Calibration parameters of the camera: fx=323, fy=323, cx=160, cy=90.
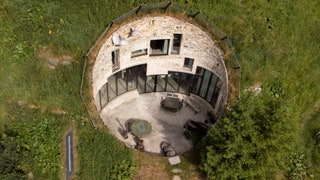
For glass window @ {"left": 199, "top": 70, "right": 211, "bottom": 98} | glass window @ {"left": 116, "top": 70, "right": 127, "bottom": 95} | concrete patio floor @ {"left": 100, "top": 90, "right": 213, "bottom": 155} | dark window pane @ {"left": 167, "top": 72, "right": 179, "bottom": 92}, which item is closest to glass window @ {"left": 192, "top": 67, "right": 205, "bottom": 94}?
glass window @ {"left": 199, "top": 70, "right": 211, "bottom": 98}

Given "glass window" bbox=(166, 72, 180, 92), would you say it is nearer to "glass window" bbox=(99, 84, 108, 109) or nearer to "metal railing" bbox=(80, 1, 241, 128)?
"glass window" bbox=(99, 84, 108, 109)

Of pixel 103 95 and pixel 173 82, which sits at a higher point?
pixel 173 82

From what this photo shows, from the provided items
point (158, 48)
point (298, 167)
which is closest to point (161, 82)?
point (158, 48)

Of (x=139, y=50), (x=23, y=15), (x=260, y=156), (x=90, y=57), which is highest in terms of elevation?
(x=23, y=15)

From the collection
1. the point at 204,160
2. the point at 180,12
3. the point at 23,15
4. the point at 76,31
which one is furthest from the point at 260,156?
the point at 23,15

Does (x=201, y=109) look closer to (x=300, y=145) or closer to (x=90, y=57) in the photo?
(x=300, y=145)

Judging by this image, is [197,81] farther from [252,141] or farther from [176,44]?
[252,141]

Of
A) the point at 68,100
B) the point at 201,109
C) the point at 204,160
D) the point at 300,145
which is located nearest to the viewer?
the point at 204,160
